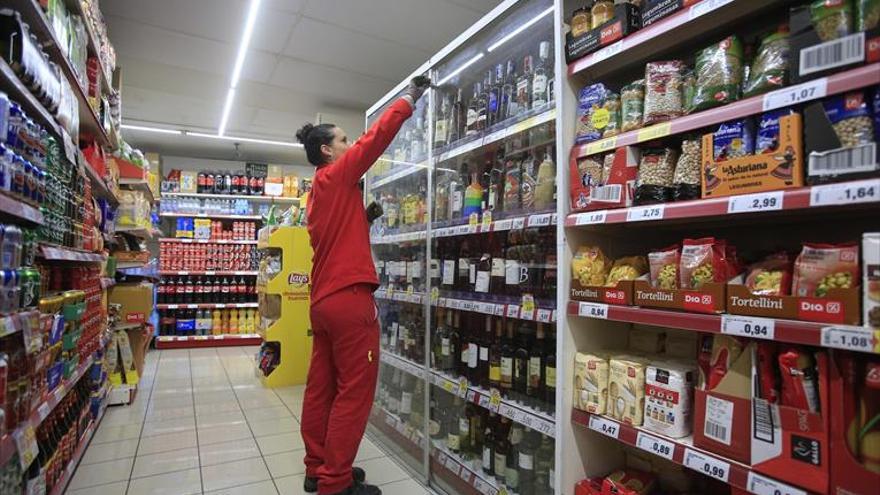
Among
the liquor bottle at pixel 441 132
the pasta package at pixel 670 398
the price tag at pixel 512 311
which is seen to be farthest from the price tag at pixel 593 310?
the liquor bottle at pixel 441 132

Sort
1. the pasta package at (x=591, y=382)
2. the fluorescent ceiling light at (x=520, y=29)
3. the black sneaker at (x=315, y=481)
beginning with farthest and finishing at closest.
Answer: the black sneaker at (x=315, y=481), the fluorescent ceiling light at (x=520, y=29), the pasta package at (x=591, y=382)

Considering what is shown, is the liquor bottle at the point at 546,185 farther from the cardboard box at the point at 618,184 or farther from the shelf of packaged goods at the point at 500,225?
the cardboard box at the point at 618,184

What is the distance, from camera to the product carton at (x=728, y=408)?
135 cm

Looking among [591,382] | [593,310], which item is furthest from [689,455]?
[593,310]

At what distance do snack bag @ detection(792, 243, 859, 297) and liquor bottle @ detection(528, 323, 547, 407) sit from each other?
1063 mm

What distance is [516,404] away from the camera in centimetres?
213

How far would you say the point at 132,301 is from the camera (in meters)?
4.40

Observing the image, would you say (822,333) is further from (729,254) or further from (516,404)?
(516,404)

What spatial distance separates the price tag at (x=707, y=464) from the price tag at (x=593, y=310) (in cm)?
48

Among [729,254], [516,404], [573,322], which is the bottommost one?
[516,404]

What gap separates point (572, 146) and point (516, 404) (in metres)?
1.13

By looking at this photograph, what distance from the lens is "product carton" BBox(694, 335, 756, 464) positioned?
1351 mm

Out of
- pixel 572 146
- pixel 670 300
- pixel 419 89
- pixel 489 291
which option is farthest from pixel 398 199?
pixel 670 300

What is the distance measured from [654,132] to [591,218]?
35cm
